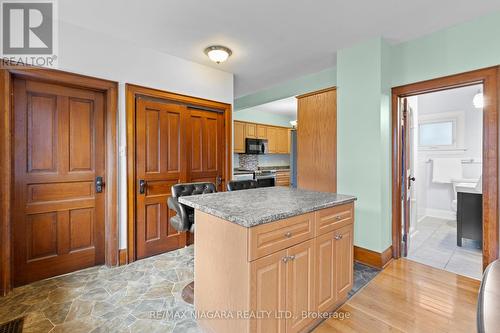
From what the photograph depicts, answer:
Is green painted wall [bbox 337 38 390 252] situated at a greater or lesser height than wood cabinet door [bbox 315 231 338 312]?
greater

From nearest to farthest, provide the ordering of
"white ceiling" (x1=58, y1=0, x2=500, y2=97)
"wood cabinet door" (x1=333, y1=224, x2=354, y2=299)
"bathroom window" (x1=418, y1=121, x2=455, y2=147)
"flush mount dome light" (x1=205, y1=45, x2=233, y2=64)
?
"wood cabinet door" (x1=333, y1=224, x2=354, y2=299) < "white ceiling" (x1=58, y1=0, x2=500, y2=97) < "flush mount dome light" (x1=205, y1=45, x2=233, y2=64) < "bathroom window" (x1=418, y1=121, x2=455, y2=147)

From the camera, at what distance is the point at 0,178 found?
2055 mm

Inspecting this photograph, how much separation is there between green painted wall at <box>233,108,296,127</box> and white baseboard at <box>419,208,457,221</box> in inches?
165

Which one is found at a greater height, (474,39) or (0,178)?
(474,39)

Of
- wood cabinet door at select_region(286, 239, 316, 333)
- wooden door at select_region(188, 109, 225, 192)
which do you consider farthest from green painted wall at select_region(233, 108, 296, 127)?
wood cabinet door at select_region(286, 239, 316, 333)

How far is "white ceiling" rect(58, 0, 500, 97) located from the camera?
2.09 m

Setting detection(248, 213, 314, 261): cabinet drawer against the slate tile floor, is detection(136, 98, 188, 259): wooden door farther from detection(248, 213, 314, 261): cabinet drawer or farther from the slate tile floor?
detection(248, 213, 314, 261): cabinet drawer

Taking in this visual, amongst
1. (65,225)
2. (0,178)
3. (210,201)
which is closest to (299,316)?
(210,201)

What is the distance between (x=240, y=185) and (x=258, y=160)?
412 cm

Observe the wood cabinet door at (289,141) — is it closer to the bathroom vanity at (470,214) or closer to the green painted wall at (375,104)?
the green painted wall at (375,104)

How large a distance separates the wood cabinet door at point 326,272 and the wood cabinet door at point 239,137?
4247 millimetres

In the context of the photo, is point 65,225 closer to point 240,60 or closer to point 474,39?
point 240,60

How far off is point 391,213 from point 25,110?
Answer: 4132mm

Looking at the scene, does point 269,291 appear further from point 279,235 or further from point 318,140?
point 318,140
